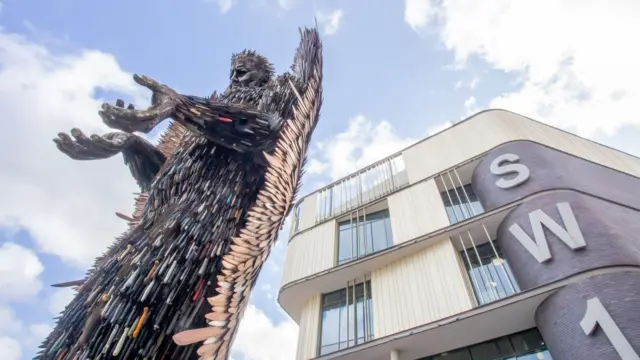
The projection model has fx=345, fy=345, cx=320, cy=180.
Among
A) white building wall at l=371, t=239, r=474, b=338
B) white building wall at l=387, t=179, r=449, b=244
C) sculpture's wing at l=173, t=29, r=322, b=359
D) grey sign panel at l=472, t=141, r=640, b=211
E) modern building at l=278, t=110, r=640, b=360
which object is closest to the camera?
sculpture's wing at l=173, t=29, r=322, b=359

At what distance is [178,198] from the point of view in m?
1.60

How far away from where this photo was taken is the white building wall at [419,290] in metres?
8.30

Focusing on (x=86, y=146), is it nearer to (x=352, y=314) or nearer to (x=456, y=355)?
(x=456, y=355)

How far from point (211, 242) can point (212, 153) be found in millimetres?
577

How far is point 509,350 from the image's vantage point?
751 cm

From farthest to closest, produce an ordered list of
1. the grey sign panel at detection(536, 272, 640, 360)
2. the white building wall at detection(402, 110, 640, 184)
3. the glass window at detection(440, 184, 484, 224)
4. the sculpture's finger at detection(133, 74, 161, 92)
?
1. the white building wall at detection(402, 110, 640, 184)
2. the glass window at detection(440, 184, 484, 224)
3. the grey sign panel at detection(536, 272, 640, 360)
4. the sculpture's finger at detection(133, 74, 161, 92)

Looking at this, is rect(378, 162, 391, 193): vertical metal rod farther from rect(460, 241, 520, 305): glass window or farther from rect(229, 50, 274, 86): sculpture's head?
rect(229, 50, 274, 86): sculpture's head

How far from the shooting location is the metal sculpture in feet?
3.52

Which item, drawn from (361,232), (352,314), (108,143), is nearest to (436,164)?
(361,232)

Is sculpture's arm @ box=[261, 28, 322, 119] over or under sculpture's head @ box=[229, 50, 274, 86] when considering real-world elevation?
under

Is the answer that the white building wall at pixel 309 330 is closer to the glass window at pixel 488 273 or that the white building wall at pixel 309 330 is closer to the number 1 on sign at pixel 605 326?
the glass window at pixel 488 273

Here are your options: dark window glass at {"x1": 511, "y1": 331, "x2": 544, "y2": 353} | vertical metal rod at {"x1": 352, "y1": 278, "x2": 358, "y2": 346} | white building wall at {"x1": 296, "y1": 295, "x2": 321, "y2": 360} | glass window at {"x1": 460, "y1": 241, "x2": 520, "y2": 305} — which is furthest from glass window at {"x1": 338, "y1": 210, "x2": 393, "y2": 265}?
dark window glass at {"x1": 511, "y1": 331, "x2": 544, "y2": 353}

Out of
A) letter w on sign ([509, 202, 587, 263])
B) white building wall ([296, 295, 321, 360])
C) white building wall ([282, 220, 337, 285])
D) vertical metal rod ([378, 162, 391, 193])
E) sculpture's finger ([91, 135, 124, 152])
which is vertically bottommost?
sculpture's finger ([91, 135, 124, 152])

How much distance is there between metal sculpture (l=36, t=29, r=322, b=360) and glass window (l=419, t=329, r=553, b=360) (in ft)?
25.8
